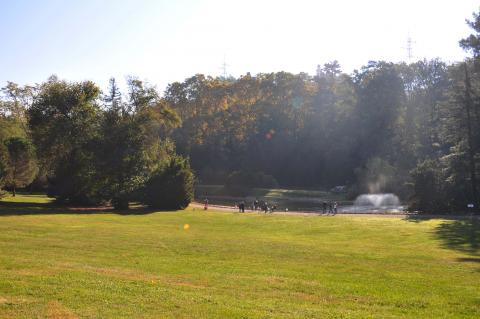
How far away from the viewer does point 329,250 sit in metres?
25.3

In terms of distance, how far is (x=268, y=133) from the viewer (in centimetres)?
Result: 11262

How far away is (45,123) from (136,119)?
30.0ft

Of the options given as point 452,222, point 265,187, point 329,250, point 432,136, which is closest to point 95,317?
point 329,250

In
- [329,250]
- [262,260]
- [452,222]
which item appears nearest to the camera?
[262,260]

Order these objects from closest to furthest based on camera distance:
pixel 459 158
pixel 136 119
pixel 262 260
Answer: pixel 262 260, pixel 459 158, pixel 136 119

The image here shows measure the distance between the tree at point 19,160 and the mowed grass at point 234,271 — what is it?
89.2 ft

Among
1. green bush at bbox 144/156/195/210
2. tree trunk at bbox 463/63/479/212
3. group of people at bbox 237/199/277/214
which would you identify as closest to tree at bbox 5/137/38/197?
green bush at bbox 144/156/195/210

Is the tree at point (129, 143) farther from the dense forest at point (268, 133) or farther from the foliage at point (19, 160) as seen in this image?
the foliage at point (19, 160)

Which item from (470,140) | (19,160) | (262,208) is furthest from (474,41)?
(19,160)

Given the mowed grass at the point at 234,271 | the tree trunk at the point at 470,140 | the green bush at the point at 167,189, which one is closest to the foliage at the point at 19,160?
the green bush at the point at 167,189

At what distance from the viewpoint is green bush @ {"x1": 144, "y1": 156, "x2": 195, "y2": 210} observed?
5397 cm

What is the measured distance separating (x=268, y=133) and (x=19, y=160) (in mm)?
61372

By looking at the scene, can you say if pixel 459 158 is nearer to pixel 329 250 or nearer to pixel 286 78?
pixel 329 250

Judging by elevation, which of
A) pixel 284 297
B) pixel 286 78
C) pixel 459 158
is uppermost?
pixel 286 78
